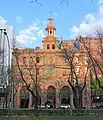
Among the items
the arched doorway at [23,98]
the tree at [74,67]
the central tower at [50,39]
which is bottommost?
the arched doorway at [23,98]

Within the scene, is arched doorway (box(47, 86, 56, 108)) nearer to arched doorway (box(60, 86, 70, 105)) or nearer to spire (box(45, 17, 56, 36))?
arched doorway (box(60, 86, 70, 105))

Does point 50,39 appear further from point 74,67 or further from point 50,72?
point 74,67

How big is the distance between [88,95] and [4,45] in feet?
117

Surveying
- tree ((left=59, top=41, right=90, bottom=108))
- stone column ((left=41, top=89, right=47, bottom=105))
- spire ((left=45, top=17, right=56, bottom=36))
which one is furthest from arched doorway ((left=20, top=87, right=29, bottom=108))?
spire ((left=45, top=17, right=56, bottom=36))

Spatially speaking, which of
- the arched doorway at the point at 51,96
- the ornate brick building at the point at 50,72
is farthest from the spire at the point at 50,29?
the arched doorway at the point at 51,96

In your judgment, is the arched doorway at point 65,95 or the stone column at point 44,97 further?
the arched doorway at point 65,95

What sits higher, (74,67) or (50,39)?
(50,39)

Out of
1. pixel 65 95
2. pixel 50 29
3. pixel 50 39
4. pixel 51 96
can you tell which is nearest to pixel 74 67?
pixel 50 39

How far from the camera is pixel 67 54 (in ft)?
164

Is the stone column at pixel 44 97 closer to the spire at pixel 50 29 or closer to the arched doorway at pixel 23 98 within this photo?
the arched doorway at pixel 23 98

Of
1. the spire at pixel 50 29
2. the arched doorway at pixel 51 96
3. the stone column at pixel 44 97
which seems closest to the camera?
the stone column at pixel 44 97

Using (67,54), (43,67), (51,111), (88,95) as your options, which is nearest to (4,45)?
(67,54)

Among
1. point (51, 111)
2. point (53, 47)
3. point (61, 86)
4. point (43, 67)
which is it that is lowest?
point (51, 111)

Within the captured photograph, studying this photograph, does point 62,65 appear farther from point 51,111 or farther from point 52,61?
point 51,111
